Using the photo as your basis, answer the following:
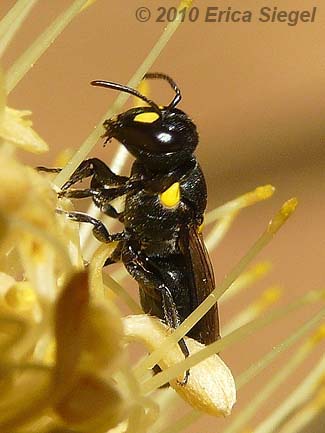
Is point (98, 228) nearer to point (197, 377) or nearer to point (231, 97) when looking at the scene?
point (197, 377)

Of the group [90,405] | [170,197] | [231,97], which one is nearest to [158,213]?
[170,197]

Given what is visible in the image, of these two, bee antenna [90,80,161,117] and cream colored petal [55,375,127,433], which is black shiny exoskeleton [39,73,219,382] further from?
cream colored petal [55,375,127,433]

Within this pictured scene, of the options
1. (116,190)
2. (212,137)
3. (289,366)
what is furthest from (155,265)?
(212,137)

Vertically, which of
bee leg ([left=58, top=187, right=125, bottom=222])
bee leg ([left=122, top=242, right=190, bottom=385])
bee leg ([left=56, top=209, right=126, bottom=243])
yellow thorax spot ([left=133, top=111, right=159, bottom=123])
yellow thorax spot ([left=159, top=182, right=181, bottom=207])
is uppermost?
yellow thorax spot ([left=133, top=111, right=159, bottom=123])

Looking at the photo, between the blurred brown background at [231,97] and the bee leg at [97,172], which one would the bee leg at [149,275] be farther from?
the blurred brown background at [231,97]

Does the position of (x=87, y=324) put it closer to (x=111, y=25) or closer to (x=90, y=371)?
(x=90, y=371)

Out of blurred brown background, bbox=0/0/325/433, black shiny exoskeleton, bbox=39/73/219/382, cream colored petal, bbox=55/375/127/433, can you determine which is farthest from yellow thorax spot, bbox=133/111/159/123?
blurred brown background, bbox=0/0/325/433
